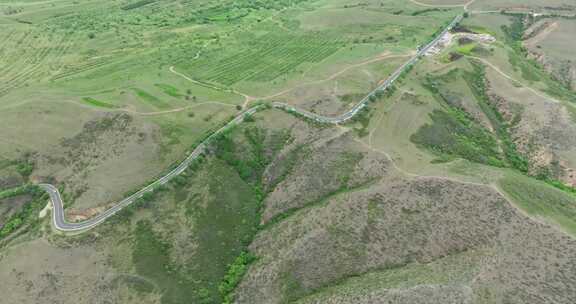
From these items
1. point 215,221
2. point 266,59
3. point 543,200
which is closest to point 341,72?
point 266,59

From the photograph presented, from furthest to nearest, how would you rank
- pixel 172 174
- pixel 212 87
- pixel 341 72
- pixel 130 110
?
pixel 341 72
pixel 212 87
pixel 130 110
pixel 172 174

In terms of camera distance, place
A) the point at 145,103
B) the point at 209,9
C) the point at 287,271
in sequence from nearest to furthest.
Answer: the point at 287,271 < the point at 145,103 < the point at 209,9

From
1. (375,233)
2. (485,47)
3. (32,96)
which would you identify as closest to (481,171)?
(375,233)

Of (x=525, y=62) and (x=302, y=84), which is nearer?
(x=302, y=84)

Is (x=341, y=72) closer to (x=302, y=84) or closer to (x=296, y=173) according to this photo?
(x=302, y=84)


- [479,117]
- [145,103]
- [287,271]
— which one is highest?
[145,103]

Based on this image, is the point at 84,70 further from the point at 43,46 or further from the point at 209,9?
the point at 209,9

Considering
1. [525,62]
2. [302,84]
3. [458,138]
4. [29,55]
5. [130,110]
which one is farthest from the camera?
[29,55]

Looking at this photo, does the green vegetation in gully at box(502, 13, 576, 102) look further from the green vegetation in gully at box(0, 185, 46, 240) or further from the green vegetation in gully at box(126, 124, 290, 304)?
the green vegetation in gully at box(0, 185, 46, 240)

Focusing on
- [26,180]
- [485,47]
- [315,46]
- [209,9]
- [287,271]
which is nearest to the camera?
[287,271]
